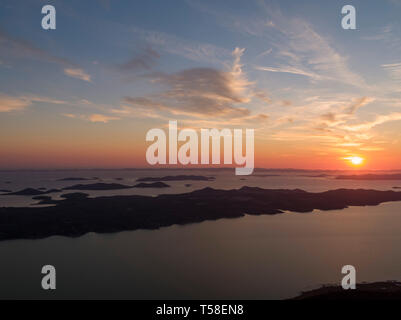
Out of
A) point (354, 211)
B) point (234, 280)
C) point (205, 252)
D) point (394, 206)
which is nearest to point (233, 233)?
point (205, 252)

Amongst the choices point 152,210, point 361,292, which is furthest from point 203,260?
point 152,210

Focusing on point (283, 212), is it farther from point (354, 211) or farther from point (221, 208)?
point (354, 211)

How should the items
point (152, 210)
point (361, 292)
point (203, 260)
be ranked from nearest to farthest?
point (361, 292) < point (203, 260) < point (152, 210)

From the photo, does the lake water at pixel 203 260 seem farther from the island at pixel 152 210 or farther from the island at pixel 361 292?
the island at pixel 152 210

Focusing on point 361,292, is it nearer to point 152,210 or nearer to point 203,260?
point 203,260

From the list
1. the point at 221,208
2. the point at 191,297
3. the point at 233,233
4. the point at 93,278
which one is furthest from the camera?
the point at 221,208
